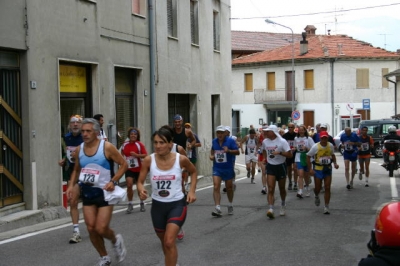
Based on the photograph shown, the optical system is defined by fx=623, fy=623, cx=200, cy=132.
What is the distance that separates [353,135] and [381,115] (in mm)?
36055

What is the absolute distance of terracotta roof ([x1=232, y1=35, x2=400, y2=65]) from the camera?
53062 millimetres

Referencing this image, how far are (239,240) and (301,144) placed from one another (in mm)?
6673

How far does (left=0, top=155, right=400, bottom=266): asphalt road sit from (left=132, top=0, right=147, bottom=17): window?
6.62 meters

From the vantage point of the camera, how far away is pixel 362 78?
5303 cm

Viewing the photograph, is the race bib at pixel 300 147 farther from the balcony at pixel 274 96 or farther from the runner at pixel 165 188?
the balcony at pixel 274 96

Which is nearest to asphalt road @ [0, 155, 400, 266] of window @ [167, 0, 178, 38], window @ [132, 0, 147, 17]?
window @ [132, 0, 147, 17]

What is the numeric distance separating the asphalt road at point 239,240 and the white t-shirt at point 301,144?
1889mm

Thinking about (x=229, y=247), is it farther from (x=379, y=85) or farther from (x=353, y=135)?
(x=379, y=85)

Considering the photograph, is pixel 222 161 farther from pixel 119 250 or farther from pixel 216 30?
pixel 216 30

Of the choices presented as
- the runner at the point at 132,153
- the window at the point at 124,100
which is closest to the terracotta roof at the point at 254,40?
the window at the point at 124,100

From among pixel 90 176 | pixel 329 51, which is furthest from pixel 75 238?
pixel 329 51

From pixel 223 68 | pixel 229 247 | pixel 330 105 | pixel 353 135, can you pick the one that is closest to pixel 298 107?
pixel 330 105

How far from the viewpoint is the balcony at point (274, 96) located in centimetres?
5469

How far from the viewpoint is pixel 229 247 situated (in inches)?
356
